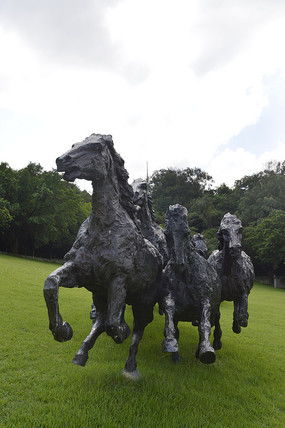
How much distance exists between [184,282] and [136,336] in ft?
3.40

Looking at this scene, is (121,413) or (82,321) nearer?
(121,413)

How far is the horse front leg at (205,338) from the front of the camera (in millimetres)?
4655

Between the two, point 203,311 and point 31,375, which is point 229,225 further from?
point 31,375

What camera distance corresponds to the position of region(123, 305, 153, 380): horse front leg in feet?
17.9

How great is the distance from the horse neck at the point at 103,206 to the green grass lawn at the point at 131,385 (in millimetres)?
2132

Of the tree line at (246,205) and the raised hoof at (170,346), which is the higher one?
the tree line at (246,205)

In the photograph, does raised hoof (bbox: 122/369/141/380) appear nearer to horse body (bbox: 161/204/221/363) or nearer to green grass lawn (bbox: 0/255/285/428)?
green grass lawn (bbox: 0/255/285/428)

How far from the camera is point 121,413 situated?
14.8 ft

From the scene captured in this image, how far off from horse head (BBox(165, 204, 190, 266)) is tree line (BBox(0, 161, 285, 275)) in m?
24.4

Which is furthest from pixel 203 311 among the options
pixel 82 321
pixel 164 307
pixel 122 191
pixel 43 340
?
pixel 82 321

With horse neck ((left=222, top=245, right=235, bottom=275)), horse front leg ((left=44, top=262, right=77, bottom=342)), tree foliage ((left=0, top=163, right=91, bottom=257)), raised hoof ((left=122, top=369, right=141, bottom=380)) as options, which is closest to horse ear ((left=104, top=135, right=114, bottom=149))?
horse front leg ((left=44, top=262, right=77, bottom=342))

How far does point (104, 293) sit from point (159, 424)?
1.58 metres

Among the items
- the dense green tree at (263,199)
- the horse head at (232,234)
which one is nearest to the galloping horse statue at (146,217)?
the horse head at (232,234)

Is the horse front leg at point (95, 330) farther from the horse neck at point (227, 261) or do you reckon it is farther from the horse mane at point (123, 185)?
the horse neck at point (227, 261)
